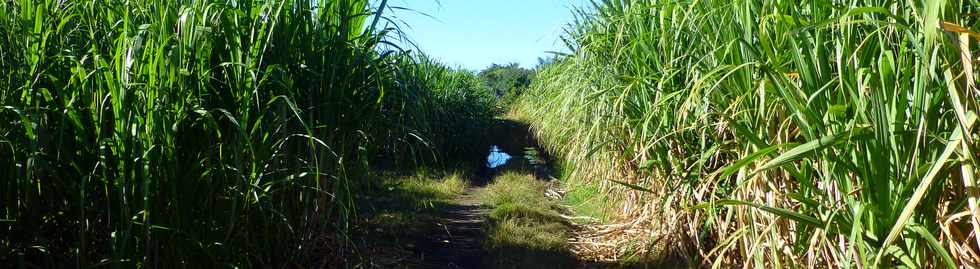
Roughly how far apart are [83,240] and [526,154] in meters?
17.1

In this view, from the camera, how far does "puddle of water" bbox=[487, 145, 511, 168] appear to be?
17.6 m

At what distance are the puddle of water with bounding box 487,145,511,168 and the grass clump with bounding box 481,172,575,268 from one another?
8432 mm

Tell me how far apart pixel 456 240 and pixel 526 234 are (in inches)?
23.9

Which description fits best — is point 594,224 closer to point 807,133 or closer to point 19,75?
point 807,133

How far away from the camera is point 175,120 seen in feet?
9.67

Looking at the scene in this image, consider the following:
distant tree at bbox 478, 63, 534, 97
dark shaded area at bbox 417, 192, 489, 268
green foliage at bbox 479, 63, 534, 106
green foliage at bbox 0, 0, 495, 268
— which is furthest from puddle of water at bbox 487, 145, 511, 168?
green foliage at bbox 0, 0, 495, 268

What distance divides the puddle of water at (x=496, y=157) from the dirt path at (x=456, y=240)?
874 centimetres

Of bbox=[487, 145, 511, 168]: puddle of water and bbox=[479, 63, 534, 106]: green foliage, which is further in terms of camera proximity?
bbox=[479, 63, 534, 106]: green foliage

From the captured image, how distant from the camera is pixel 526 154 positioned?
19.7m

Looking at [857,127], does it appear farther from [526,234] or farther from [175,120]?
[526,234]

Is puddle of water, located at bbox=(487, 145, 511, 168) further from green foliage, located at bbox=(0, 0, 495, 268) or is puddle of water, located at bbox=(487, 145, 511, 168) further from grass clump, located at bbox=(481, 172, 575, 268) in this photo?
green foliage, located at bbox=(0, 0, 495, 268)

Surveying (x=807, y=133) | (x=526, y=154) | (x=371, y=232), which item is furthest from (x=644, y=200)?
(x=526, y=154)

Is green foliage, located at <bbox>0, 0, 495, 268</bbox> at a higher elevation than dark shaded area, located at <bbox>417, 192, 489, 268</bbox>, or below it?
higher

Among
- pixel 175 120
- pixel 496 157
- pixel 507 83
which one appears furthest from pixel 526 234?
pixel 507 83
